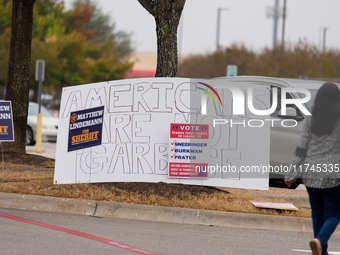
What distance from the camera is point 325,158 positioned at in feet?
22.5

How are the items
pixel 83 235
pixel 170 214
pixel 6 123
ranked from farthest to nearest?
pixel 6 123 → pixel 170 214 → pixel 83 235

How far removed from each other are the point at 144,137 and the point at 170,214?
1.42 metres

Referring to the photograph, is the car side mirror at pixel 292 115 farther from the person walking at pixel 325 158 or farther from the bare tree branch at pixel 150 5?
the person walking at pixel 325 158

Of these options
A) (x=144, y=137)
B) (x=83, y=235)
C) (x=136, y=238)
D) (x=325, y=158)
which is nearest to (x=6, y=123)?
(x=144, y=137)

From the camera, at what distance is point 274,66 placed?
174ft

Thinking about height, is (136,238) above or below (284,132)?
below

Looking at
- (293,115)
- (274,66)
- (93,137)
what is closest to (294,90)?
(293,115)

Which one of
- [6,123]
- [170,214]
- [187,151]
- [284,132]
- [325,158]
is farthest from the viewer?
[284,132]

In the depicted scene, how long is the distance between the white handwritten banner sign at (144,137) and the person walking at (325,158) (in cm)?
358

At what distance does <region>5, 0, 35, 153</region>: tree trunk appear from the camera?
1487cm

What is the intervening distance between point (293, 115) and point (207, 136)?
1935mm

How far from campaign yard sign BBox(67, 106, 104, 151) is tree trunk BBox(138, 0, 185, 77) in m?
1.38

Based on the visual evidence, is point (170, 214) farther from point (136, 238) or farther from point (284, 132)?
point (284, 132)

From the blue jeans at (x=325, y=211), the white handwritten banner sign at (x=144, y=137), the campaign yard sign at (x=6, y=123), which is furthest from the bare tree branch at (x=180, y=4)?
the blue jeans at (x=325, y=211)
